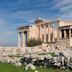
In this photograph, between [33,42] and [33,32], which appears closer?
[33,42]

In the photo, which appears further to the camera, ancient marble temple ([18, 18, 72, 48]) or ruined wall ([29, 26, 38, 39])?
ruined wall ([29, 26, 38, 39])

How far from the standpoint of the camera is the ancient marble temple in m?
65.4

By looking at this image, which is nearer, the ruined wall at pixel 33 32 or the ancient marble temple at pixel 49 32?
the ancient marble temple at pixel 49 32

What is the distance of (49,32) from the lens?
236 ft

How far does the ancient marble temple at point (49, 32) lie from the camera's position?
215ft

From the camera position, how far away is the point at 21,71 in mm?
16156

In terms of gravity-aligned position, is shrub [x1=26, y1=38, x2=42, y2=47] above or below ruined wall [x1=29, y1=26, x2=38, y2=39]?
below

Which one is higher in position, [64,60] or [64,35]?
[64,35]

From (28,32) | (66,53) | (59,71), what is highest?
(28,32)

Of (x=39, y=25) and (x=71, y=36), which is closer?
(x=71, y=36)

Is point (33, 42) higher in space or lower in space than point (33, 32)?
lower

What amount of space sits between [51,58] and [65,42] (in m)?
46.1

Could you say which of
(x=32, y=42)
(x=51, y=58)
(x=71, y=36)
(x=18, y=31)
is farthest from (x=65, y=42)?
(x=51, y=58)

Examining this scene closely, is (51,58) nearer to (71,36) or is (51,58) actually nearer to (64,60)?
(64,60)
